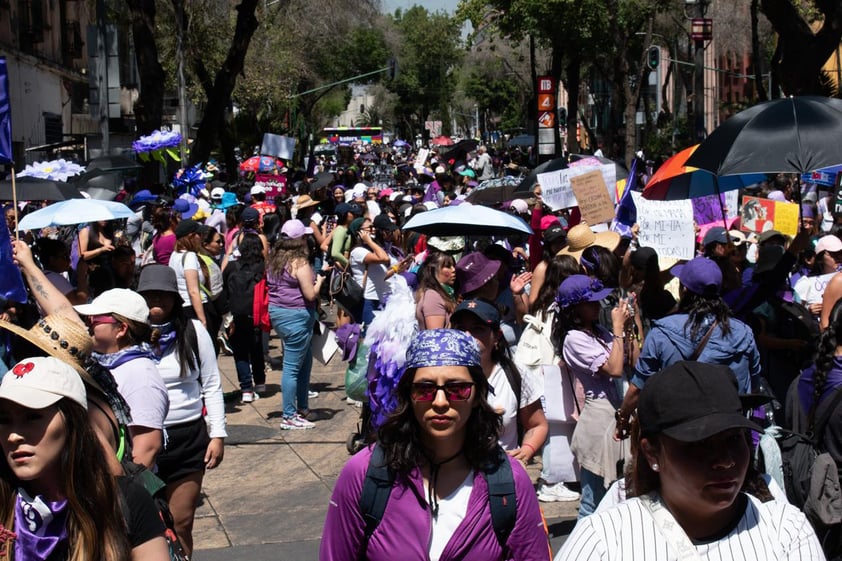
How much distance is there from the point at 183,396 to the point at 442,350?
2359mm

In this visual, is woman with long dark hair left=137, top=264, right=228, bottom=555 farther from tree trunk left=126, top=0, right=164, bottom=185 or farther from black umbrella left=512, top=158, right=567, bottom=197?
tree trunk left=126, top=0, right=164, bottom=185

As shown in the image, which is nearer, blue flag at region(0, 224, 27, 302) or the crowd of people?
the crowd of people

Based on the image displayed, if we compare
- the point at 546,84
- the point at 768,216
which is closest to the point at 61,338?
the point at 768,216

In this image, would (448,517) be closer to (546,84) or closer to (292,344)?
(292,344)

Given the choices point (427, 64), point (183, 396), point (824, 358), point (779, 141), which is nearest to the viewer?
point (824, 358)

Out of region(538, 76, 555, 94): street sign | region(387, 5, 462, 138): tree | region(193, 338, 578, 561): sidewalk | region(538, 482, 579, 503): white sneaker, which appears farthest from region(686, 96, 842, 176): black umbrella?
region(387, 5, 462, 138): tree

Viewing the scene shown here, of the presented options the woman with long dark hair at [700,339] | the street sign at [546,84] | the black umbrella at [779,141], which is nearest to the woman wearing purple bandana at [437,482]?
the woman with long dark hair at [700,339]

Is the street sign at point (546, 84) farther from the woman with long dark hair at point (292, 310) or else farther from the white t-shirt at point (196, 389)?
the white t-shirt at point (196, 389)

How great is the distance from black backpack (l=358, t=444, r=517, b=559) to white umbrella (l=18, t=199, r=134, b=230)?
22.8 feet

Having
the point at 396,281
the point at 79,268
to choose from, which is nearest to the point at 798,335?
the point at 396,281

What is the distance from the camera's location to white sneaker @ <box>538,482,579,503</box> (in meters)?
7.75

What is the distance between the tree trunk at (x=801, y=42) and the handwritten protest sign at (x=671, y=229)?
14.9 feet

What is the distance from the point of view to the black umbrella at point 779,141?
7098mm

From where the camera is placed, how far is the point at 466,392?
3562mm
